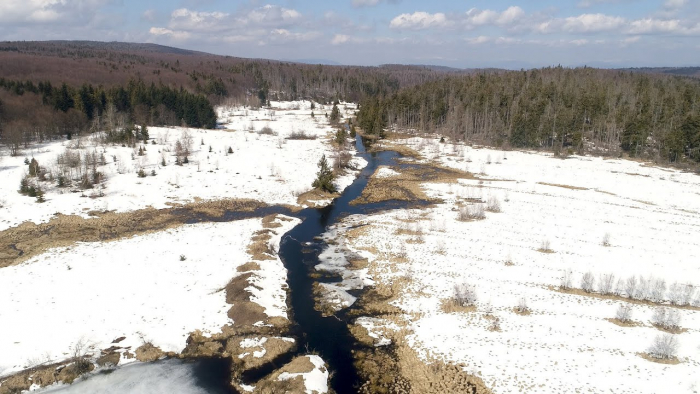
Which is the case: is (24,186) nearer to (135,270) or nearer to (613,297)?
(135,270)

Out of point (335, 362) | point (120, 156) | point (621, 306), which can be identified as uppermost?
point (120, 156)

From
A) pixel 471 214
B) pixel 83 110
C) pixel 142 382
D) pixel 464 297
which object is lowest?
pixel 142 382

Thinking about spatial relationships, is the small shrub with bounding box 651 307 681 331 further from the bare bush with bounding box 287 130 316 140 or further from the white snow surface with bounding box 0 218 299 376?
the bare bush with bounding box 287 130 316 140

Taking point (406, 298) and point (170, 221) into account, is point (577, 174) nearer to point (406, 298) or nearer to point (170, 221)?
point (406, 298)

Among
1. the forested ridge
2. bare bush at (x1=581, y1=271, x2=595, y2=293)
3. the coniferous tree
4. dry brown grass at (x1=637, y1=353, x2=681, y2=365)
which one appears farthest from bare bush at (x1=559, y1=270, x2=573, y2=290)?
the forested ridge

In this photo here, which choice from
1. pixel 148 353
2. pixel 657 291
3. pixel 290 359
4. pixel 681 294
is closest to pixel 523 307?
pixel 657 291

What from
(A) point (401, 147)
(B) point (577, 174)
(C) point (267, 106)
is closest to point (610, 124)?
(B) point (577, 174)
